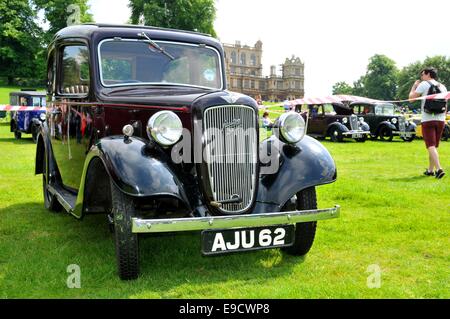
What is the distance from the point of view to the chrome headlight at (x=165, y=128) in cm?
341

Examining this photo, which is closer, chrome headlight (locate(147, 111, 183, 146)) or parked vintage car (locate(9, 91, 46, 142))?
chrome headlight (locate(147, 111, 183, 146))

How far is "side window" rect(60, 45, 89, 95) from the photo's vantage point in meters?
4.43

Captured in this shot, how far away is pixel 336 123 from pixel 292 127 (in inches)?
600

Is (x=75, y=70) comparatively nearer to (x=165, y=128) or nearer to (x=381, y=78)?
(x=165, y=128)

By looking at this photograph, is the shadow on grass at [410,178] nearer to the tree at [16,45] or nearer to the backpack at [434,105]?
the backpack at [434,105]

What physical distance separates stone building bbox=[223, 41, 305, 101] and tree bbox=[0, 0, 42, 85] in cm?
3851

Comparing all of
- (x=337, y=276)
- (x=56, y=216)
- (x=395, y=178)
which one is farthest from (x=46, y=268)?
(x=395, y=178)

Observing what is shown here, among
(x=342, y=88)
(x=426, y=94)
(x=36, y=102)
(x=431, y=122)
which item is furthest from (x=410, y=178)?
(x=342, y=88)

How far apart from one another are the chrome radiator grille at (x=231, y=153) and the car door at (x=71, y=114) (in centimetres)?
144

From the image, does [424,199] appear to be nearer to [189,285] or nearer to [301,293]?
[301,293]

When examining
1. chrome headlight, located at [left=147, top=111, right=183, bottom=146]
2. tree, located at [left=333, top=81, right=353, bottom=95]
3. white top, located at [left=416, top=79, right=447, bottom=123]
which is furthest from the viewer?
tree, located at [left=333, top=81, right=353, bottom=95]

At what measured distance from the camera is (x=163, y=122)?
135 inches

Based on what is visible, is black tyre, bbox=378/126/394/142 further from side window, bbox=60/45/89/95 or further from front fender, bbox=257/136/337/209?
side window, bbox=60/45/89/95

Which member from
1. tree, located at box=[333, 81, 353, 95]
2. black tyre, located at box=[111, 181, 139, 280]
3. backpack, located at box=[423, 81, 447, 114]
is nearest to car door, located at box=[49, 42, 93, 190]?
black tyre, located at box=[111, 181, 139, 280]
